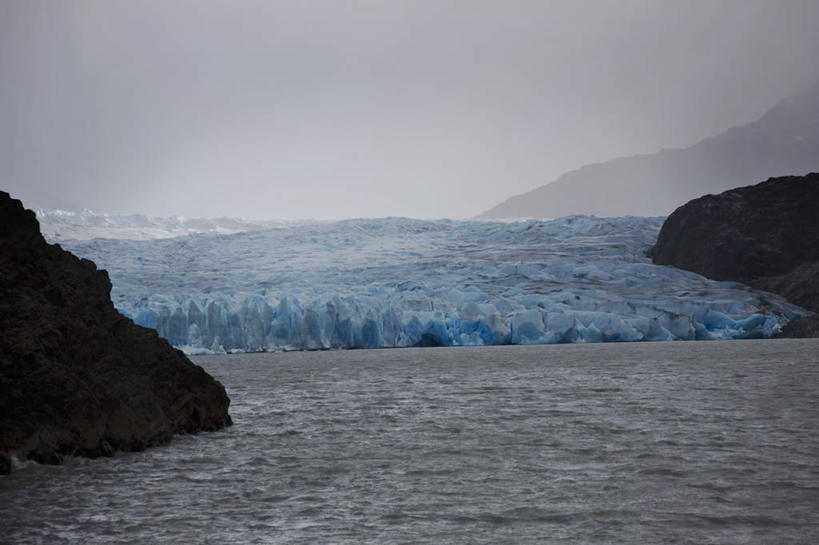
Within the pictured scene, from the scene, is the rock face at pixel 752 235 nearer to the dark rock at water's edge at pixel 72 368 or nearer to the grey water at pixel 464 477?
the grey water at pixel 464 477

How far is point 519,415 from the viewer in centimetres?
1438

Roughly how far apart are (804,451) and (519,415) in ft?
17.4

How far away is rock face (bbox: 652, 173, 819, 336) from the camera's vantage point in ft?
182

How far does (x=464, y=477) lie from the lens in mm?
9047

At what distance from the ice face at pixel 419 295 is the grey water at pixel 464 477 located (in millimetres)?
21556

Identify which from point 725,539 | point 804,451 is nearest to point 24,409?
point 725,539

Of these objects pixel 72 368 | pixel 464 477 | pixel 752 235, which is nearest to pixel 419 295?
pixel 752 235

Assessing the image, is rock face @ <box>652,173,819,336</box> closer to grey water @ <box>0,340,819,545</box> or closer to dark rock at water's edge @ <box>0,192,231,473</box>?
grey water @ <box>0,340,819,545</box>

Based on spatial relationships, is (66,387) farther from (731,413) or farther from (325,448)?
(731,413)

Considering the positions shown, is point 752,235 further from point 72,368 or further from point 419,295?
point 72,368

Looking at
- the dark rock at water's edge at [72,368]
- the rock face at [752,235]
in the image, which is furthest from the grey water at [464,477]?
the rock face at [752,235]

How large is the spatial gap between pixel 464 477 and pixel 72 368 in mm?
5339

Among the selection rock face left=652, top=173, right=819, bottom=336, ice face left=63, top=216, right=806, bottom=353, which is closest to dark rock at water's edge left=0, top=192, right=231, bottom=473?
ice face left=63, top=216, right=806, bottom=353

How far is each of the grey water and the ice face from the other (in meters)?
21.6
